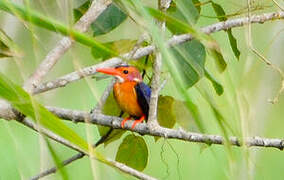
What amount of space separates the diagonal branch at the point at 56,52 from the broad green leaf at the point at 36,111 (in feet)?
1.11

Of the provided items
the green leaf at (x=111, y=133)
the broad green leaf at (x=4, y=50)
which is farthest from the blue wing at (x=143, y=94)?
the broad green leaf at (x=4, y=50)

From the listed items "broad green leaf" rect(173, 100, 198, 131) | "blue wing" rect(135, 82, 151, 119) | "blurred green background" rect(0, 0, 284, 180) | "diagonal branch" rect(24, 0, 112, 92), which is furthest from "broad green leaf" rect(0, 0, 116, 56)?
"blue wing" rect(135, 82, 151, 119)

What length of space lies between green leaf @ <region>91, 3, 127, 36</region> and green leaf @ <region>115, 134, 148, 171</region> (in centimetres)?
20

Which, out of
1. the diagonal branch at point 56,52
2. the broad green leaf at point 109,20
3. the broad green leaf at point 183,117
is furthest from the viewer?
the broad green leaf at point 109,20

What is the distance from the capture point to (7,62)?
48.3 inches

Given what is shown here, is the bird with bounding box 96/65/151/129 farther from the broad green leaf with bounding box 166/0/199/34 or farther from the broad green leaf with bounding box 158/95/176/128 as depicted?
the broad green leaf with bounding box 166/0/199/34

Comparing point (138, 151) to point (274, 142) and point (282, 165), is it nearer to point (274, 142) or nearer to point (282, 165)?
point (274, 142)

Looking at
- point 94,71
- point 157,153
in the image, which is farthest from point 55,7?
point 157,153

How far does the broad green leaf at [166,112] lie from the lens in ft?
4.31

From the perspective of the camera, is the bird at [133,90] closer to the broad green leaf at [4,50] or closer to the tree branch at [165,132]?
the tree branch at [165,132]

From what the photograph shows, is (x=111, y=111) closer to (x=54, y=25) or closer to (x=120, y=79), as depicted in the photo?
(x=120, y=79)

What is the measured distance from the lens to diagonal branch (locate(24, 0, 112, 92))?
3.60 ft

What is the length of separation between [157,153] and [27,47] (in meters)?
2.58

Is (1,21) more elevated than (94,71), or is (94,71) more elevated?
(1,21)
